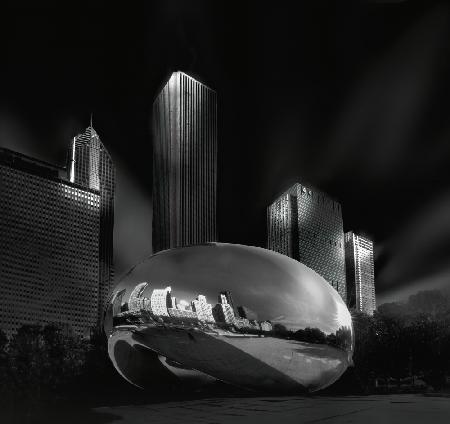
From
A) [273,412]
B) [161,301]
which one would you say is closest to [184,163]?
[273,412]

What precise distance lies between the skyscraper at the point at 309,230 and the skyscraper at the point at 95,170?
165 feet

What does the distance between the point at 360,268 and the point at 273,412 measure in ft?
573

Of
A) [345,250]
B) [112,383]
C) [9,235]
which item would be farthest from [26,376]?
[345,250]

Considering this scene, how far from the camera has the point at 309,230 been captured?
531 ft

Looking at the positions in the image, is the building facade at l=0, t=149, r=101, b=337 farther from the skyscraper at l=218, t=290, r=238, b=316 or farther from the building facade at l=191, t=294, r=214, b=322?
the skyscraper at l=218, t=290, r=238, b=316

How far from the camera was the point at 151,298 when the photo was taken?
24.2 feet

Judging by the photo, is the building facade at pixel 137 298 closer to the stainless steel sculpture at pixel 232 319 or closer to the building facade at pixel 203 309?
the stainless steel sculpture at pixel 232 319

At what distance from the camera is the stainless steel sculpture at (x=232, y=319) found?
7086 millimetres

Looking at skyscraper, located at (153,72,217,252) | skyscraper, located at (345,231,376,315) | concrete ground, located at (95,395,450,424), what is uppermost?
skyscraper, located at (153,72,217,252)

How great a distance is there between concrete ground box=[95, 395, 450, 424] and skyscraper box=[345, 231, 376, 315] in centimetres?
16514

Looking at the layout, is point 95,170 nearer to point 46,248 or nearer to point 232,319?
point 46,248

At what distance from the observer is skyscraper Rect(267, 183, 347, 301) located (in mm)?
156250

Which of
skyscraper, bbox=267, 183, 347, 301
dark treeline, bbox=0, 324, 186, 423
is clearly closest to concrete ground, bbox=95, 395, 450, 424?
dark treeline, bbox=0, 324, 186, 423

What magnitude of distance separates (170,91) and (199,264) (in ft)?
462
